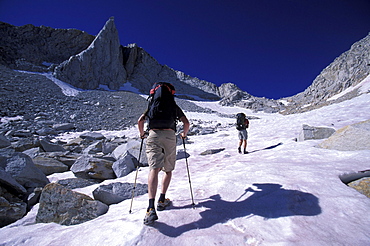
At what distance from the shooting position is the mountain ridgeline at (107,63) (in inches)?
1678

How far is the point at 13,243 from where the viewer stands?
2248mm

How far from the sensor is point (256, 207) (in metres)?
2.54

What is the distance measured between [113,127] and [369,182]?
19.0m

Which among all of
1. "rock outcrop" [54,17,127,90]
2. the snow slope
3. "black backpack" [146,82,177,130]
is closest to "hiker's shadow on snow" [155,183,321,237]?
the snow slope

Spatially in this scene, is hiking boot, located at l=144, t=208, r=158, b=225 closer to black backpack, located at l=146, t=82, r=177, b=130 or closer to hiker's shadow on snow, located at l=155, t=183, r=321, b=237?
hiker's shadow on snow, located at l=155, t=183, r=321, b=237

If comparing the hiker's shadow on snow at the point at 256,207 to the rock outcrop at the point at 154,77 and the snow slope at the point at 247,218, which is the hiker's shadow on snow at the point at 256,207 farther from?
the rock outcrop at the point at 154,77

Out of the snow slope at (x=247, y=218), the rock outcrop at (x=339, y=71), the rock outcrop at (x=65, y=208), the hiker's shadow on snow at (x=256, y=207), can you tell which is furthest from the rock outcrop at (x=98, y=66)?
the hiker's shadow on snow at (x=256, y=207)

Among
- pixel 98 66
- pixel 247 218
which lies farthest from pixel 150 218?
pixel 98 66

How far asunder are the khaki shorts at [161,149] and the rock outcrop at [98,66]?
167 ft

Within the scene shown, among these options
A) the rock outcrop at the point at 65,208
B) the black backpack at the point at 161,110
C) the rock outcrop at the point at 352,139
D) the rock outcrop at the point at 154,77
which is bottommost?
the rock outcrop at the point at 65,208

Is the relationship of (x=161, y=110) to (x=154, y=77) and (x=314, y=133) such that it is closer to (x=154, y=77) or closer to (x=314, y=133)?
(x=314, y=133)

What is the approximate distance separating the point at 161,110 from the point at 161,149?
1.98 feet

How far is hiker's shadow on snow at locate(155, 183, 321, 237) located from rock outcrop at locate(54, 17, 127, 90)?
51.7 meters

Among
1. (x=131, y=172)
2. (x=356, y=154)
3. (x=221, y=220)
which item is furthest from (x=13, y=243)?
(x=356, y=154)
